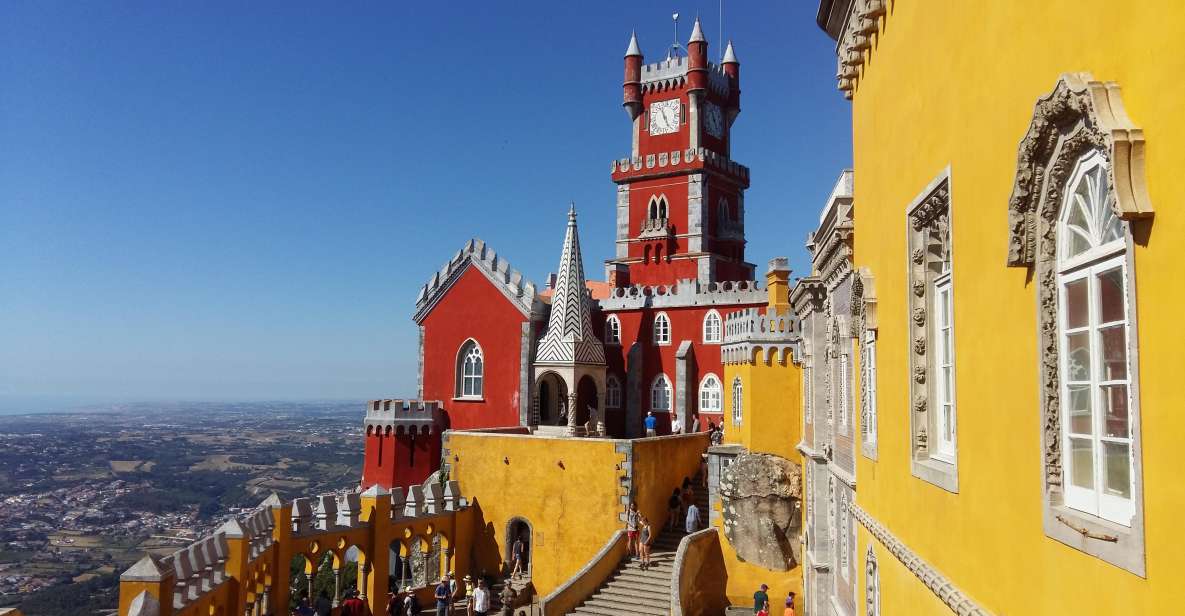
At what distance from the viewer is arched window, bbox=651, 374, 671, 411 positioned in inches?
1175

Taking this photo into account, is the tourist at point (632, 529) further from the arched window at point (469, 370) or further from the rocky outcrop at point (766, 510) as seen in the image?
the arched window at point (469, 370)

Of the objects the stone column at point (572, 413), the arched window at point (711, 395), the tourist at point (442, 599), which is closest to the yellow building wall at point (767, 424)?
the stone column at point (572, 413)

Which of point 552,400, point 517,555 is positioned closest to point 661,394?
point 552,400

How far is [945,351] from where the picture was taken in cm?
636

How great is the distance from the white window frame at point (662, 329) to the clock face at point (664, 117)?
969 centimetres

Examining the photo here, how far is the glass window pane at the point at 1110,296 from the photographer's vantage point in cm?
360

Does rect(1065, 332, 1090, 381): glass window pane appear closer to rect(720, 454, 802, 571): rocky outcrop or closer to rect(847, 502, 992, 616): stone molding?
rect(847, 502, 992, 616): stone molding

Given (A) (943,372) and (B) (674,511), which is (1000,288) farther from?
(B) (674,511)

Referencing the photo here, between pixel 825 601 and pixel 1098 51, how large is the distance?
11572mm

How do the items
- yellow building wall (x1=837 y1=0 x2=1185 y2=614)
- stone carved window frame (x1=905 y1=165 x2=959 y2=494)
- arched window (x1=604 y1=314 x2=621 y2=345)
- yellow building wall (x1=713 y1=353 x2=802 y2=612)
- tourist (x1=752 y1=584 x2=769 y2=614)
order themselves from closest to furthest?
1. yellow building wall (x1=837 y1=0 x2=1185 y2=614)
2. stone carved window frame (x1=905 y1=165 x2=959 y2=494)
3. tourist (x1=752 y1=584 x2=769 y2=614)
4. yellow building wall (x1=713 y1=353 x2=802 y2=612)
5. arched window (x1=604 y1=314 x2=621 y2=345)

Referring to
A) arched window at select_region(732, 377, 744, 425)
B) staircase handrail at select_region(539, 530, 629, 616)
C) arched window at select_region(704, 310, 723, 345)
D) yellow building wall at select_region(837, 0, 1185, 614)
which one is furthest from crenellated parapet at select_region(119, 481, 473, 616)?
arched window at select_region(704, 310, 723, 345)

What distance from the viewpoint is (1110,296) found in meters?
3.68

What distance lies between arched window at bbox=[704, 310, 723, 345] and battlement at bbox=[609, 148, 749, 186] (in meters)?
7.62

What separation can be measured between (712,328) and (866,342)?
20.3 m
